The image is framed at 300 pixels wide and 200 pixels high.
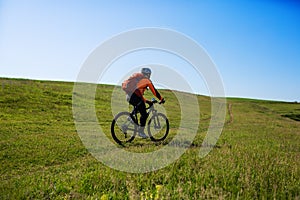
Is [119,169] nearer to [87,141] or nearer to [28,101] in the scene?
[87,141]

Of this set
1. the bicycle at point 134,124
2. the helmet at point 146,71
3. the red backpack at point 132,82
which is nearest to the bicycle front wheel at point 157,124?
the bicycle at point 134,124

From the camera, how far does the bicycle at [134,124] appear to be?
12188 mm

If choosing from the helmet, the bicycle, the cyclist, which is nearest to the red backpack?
the cyclist

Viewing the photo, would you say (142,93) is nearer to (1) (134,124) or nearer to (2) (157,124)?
(1) (134,124)

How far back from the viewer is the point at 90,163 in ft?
29.0

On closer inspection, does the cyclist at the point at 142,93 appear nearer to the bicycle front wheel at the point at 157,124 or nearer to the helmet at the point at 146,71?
the helmet at the point at 146,71

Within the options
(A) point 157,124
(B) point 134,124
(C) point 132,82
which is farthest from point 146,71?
(A) point 157,124

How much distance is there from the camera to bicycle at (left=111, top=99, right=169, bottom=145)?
1219cm

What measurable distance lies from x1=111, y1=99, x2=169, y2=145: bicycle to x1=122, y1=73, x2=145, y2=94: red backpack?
102 centimetres

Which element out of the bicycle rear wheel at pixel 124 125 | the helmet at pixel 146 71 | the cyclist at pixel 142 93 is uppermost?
the helmet at pixel 146 71

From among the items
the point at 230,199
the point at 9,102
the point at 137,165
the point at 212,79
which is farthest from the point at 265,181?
the point at 9,102

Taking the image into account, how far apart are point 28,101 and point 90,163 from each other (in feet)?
68.4

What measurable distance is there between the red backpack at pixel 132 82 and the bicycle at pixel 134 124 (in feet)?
3.33

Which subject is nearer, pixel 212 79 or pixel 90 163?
pixel 90 163
